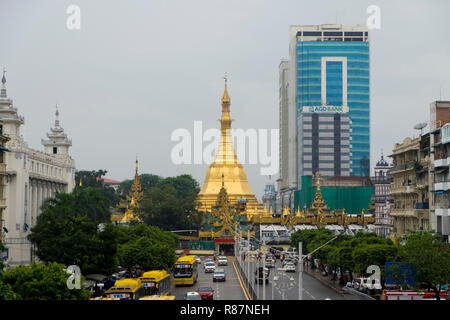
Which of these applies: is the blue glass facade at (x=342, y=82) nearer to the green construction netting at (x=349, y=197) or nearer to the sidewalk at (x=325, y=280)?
the green construction netting at (x=349, y=197)

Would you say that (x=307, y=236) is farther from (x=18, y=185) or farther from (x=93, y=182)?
(x=93, y=182)

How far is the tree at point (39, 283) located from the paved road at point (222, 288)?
17827 mm

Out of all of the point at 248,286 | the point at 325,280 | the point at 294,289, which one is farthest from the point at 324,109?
the point at 248,286

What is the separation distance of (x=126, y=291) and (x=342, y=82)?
15774cm

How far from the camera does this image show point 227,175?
156000 millimetres

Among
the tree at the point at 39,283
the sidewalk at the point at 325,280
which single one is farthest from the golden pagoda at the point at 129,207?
the tree at the point at 39,283

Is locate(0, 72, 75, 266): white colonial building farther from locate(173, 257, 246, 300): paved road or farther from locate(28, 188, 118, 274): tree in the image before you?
locate(173, 257, 246, 300): paved road

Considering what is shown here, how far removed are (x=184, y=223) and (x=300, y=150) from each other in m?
76.5

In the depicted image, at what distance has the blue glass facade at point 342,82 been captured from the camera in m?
196

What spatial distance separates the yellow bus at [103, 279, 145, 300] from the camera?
44.6 m

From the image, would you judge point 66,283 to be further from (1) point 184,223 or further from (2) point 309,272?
(1) point 184,223

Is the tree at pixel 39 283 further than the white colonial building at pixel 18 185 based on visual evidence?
No

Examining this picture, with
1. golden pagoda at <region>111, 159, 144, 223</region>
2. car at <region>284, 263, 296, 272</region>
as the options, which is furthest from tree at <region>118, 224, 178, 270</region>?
golden pagoda at <region>111, 159, 144, 223</region>

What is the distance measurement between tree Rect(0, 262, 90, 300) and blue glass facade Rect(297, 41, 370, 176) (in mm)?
162586
